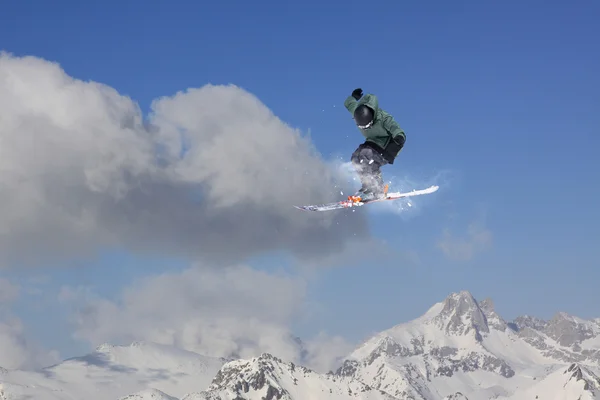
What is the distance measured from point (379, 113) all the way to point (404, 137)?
146 cm

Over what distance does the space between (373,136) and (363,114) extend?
157 centimetres

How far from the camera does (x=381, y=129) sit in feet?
109

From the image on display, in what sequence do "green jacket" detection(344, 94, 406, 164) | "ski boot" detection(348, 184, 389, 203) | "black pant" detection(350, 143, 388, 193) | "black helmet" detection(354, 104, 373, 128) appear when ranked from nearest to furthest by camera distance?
"black helmet" detection(354, 104, 373, 128)
"green jacket" detection(344, 94, 406, 164)
"black pant" detection(350, 143, 388, 193)
"ski boot" detection(348, 184, 389, 203)

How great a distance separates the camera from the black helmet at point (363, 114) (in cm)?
3253

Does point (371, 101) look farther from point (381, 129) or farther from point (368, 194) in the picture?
point (368, 194)

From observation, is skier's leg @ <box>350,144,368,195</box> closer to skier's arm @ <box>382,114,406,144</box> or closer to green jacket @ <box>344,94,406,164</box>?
green jacket @ <box>344,94,406,164</box>

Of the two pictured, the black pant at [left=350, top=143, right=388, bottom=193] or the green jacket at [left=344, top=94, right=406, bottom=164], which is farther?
the black pant at [left=350, top=143, right=388, bottom=193]

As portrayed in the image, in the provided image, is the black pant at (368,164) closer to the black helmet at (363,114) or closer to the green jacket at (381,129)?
the green jacket at (381,129)

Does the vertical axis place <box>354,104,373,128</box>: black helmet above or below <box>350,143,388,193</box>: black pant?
above

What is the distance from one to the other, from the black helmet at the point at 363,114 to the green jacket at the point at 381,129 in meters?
0.16

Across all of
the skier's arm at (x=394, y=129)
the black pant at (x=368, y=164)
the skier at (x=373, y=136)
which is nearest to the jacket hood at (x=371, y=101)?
the skier at (x=373, y=136)

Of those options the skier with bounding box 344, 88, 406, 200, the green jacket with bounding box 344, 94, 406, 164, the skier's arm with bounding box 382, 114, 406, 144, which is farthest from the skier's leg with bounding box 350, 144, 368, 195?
the skier's arm with bounding box 382, 114, 406, 144

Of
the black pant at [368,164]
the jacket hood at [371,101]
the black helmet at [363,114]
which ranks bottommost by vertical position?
the black pant at [368,164]

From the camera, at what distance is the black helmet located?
107 ft
